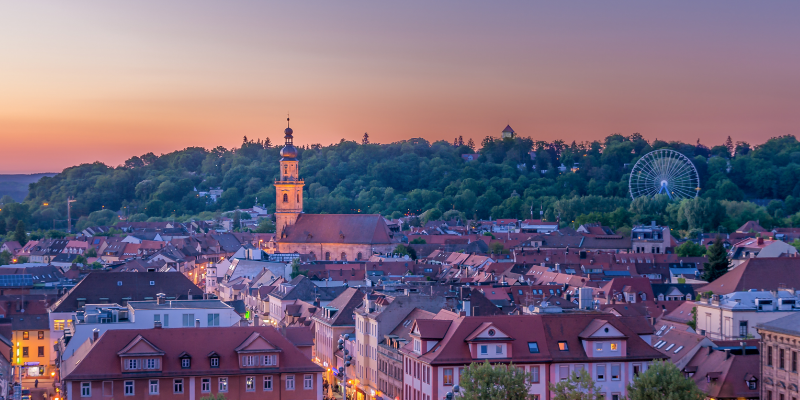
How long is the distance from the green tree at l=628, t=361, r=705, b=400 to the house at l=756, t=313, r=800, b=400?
6.49 meters

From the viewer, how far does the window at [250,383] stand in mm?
36781

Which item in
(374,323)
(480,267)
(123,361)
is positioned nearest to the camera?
(123,361)

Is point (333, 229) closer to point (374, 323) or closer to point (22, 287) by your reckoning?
point (22, 287)

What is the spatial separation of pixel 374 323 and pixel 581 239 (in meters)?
82.9

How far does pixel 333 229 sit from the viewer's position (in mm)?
116750

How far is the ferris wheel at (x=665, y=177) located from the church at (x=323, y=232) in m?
54.8

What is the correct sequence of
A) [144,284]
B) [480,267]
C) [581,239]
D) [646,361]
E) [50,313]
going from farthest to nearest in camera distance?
[581,239]
[480,267]
[144,284]
[50,313]
[646,361]

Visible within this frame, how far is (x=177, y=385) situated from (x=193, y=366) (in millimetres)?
782

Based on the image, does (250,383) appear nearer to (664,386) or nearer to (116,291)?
(664,386)

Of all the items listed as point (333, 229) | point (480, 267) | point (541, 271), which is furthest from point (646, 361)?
point (333, 229)

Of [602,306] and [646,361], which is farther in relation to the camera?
[602,306]

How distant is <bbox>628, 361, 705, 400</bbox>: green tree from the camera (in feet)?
108

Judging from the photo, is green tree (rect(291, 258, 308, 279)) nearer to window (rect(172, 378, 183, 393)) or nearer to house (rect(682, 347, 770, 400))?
house (rect(682, 347, 770, 400))

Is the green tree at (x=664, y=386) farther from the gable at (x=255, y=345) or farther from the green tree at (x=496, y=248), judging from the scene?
the green tree at (x=496, y=248)
